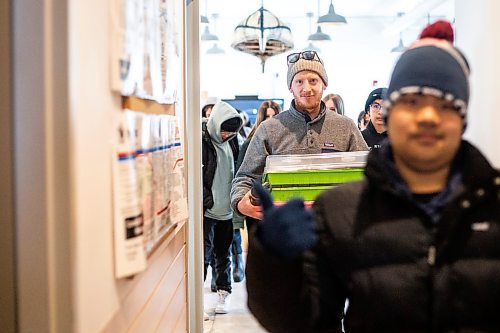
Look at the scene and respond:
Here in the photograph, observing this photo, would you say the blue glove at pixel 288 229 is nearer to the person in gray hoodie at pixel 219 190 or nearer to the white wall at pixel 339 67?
the person in gray hoodie at pixel 219 190

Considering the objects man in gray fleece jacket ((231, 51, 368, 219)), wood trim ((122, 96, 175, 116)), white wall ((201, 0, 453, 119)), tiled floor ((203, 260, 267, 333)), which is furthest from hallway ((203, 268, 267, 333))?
white wall ((201, 0, 453, 119))

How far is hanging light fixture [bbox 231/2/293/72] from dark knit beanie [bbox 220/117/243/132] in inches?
66.6

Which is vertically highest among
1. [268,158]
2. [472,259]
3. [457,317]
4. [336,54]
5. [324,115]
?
[336,54]

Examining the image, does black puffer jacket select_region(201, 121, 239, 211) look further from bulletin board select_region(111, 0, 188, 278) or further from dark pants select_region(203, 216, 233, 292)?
bulletin board select_region(111, 0, 188, 278)

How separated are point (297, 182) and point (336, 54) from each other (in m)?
8.81

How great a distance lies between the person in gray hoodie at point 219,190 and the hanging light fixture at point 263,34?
1.62 m

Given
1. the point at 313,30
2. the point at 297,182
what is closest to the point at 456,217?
the point at 297,182

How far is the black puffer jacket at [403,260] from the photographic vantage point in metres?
1.07

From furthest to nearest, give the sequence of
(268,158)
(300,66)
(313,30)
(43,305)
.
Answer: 1. (313,30)
2. (300,66)
3. (268,158)
4. (43,305)

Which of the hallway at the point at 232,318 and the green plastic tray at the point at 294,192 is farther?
the hallway at the point at 232,318

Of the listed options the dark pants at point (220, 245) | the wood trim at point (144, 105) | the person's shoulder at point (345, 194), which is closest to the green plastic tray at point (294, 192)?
the wood trim at point (144, 105)

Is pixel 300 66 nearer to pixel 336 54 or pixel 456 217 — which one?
pixel 456 217

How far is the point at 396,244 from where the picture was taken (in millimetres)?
1081

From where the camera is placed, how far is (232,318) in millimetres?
4102
